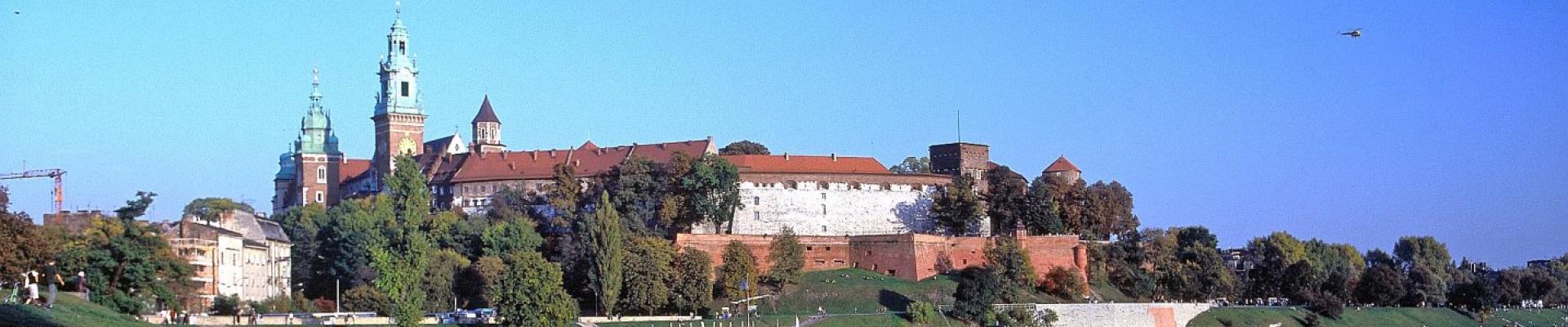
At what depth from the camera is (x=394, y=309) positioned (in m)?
59.8

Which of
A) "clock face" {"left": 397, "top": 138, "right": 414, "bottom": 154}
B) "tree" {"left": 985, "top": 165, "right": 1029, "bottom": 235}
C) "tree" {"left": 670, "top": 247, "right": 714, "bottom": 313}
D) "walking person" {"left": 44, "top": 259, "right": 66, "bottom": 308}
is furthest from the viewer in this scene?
"clock face" {"left": 397, "top": 138, "right": 414, "bottom": 154}

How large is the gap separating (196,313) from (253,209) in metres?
25.3

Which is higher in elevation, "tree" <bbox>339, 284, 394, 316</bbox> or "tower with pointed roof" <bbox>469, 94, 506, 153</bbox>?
"tower with pointed roof" <bbox>469, 94, 506, 153</bbox>

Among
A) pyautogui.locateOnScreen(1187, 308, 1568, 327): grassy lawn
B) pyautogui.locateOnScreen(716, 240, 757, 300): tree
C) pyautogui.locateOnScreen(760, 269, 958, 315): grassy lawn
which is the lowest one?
pyautogui.locateOnScreen(1187, 308, 1568, 327): grassy lawn

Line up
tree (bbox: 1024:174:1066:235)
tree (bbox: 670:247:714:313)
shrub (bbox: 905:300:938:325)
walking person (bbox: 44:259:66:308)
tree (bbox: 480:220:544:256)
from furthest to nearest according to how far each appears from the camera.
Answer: tree (bbox: 1024:174:1066:235), tree (bbox: 480:220:544:256), shrub (bbox: 905:300:938:325), tree (bbox: 670:247:714:313), walking person (bbox: 44:259:66:308)

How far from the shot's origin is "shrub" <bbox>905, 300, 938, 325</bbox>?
72600 mm

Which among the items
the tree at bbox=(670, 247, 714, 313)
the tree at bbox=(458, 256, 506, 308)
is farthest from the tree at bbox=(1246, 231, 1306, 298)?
the tree at bbox=(458, 256, 506, 308)

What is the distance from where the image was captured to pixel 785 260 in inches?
3223

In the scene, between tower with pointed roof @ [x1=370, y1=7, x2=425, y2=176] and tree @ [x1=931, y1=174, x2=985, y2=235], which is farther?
tower with pointed roof @ [x1=370, y1=7, x2=425, y2=176]

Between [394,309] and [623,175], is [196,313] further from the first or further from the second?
[623,175]

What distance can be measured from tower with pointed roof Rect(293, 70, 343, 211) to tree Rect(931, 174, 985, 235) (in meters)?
36.5

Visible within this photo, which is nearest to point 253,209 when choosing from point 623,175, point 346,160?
point 623,175

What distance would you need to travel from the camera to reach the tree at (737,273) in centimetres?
7606

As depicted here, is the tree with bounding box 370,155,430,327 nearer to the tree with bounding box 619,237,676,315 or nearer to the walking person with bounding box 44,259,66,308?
the tree with bounding box 619,237,676,315
